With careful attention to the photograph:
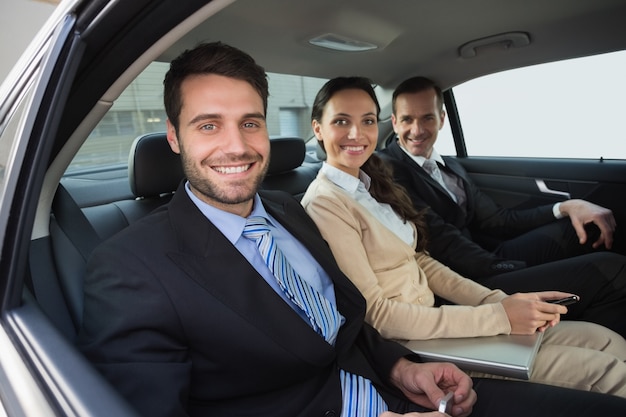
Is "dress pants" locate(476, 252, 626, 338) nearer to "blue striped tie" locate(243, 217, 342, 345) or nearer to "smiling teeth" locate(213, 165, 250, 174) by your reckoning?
"blue striped tie" locate(243, 217, 342, 345)

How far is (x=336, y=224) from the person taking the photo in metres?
1.68

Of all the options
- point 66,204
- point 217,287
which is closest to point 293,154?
point 66,204

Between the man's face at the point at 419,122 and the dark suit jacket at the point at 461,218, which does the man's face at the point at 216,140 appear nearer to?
the dark suit jacket at the point at 461,218

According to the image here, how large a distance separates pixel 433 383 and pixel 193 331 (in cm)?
76

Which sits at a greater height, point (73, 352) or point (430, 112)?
point (430, 112)

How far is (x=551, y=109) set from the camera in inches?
115

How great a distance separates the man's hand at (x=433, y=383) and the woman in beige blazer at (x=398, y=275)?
0.17 m

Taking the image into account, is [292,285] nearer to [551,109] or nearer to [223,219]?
[223,219]

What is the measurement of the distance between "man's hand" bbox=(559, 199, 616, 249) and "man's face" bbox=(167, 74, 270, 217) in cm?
206

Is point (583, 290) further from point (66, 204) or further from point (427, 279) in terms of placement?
point (66, 204)

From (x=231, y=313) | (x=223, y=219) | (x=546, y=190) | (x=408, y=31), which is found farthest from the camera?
(x=546, y=190)

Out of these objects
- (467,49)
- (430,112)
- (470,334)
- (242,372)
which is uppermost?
(467,49)

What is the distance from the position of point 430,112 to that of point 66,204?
7.25 ft

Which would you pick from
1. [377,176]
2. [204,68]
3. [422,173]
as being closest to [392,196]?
[377,176]
